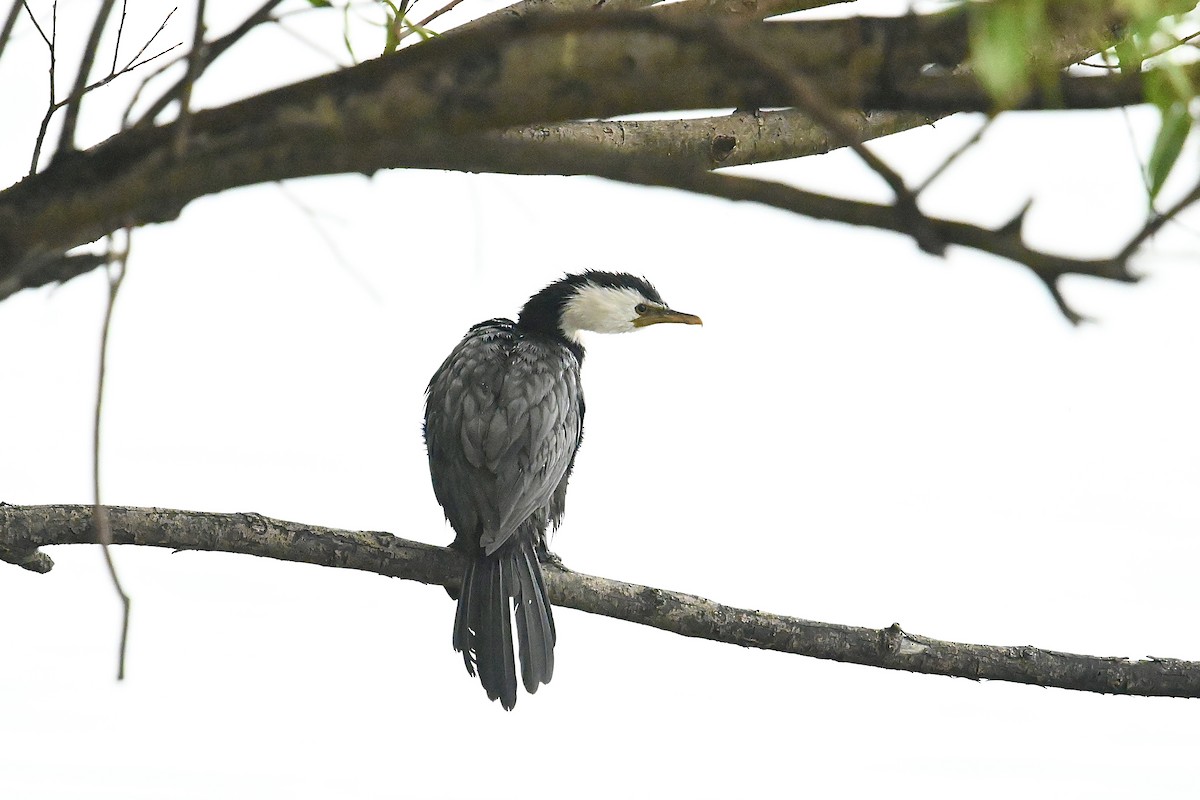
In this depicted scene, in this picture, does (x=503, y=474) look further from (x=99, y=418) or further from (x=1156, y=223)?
(x=1156, y=223)

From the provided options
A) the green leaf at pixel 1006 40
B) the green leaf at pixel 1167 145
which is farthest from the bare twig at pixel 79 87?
the green leaf at pixel 1167 145

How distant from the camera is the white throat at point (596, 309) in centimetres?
313

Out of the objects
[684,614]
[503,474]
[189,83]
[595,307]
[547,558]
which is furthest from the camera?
[595,307]

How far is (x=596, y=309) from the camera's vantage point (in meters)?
3.14

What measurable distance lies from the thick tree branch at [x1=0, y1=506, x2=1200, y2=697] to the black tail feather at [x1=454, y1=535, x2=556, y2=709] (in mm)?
256

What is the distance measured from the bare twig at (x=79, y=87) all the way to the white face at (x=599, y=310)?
230 cm

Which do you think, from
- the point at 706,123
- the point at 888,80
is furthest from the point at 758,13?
the point at 706,123

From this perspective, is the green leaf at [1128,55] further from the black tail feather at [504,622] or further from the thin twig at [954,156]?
the black tail feather at [504,622]

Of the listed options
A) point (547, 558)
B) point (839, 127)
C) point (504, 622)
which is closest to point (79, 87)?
point (839, 127)

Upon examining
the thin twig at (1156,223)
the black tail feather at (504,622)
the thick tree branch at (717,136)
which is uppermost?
the thick tree branch at (717,136)

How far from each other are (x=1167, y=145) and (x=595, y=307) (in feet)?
7.77

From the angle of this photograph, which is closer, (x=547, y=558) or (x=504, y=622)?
(x=504, y=622)

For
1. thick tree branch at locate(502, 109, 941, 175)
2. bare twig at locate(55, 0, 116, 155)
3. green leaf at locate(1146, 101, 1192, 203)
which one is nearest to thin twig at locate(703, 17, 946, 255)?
green leaf at locate(1146, 101, 1192, 203)

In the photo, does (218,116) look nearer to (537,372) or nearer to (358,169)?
(358,169)
